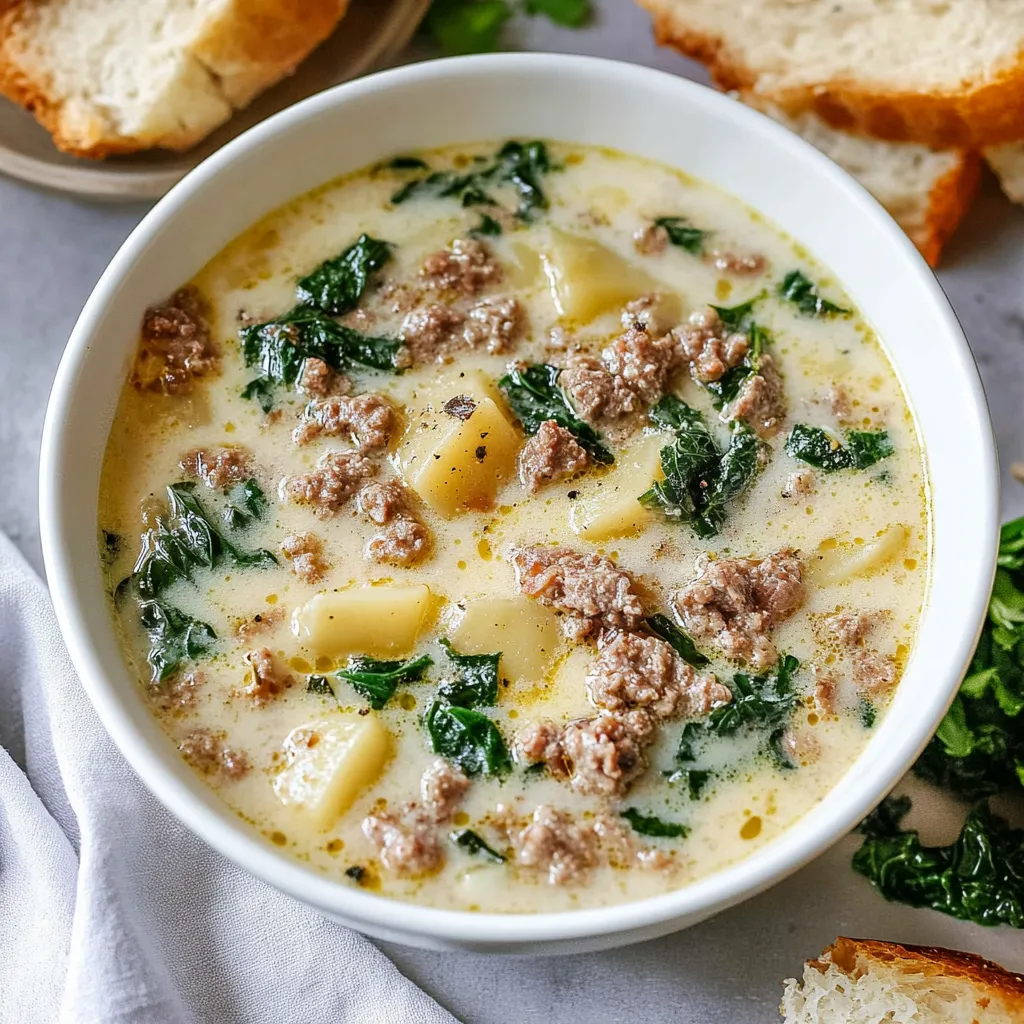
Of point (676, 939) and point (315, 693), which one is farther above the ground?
point (315, 693)

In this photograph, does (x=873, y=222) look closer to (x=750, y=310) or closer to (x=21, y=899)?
(x=750, y=310)

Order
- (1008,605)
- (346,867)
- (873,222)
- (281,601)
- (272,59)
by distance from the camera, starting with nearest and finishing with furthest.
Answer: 1. (346,867)
2. (281,601)
3. (873,222)
4. (1008,605)
5. (272,59)

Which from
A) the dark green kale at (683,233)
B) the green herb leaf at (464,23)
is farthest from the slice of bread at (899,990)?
the green herb leaf at (464,23)

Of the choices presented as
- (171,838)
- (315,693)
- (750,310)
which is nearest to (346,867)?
(315,693)

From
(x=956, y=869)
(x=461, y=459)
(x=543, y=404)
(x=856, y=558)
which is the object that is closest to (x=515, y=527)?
(x=461, y=459)

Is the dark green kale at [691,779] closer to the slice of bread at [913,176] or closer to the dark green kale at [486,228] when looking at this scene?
the dark green kale at [486,228]

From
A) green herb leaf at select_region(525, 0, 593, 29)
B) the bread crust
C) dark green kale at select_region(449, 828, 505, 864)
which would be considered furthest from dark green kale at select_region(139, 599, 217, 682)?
green herb leaf at select_region(525, 0, 593, 29)

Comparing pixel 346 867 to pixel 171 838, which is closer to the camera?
pixel 346 867
